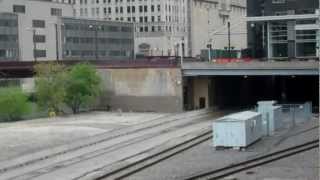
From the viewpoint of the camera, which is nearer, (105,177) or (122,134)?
(105,177)

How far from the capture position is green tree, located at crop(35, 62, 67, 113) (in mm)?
80062

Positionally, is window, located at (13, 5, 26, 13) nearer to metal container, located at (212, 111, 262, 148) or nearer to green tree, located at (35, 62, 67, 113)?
green tree, located at (35, 62, 67, 113)

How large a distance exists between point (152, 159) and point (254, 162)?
7186mm

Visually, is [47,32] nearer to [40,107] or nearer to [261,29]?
[261,29]

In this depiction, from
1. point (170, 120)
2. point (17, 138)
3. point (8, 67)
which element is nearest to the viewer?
point (17, 138)

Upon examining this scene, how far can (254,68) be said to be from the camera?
7950 centimetres

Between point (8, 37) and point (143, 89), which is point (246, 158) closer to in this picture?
point (143, 89)

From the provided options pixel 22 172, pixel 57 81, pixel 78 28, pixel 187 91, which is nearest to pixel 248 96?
pixel 187 91

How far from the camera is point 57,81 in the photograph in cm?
8100

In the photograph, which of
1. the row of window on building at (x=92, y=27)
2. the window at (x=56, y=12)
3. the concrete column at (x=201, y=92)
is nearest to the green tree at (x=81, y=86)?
the concrete column at (x=201, y=92)

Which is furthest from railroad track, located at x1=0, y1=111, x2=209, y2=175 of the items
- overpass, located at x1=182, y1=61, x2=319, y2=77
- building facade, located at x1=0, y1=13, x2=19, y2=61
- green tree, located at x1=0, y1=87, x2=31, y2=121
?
building facade, located at x1=0, y1=13, x2=19, y2=61

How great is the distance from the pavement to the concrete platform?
11.5m

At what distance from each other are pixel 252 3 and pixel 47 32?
161ft

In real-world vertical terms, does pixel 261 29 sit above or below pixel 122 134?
above
